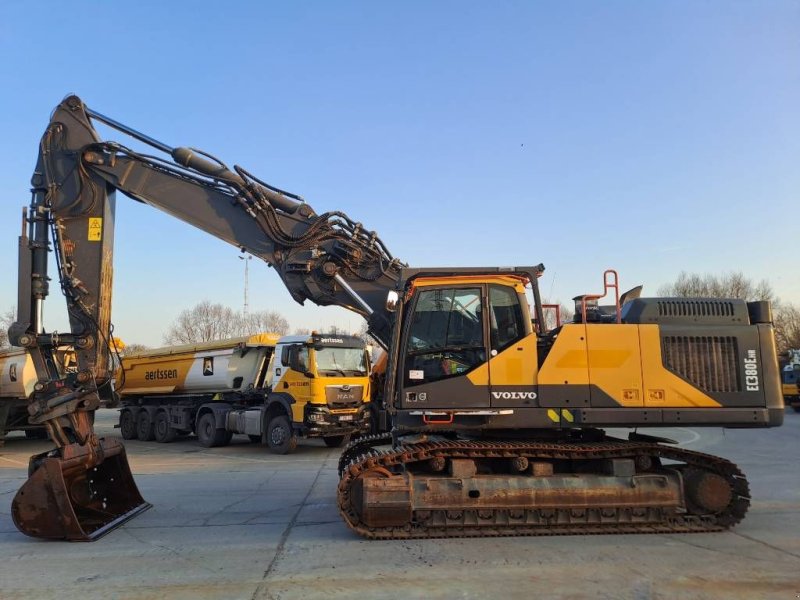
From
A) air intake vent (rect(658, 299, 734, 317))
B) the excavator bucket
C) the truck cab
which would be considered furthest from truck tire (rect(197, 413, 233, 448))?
air intake vent (rect(658, 299, 734, 317))

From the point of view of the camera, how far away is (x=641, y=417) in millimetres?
6230

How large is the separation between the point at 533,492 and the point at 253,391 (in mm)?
12222

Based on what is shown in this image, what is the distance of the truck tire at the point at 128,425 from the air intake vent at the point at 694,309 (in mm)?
19028

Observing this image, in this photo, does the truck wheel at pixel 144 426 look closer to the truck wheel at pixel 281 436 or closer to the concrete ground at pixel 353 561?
the truck wheel at pixel 281 436

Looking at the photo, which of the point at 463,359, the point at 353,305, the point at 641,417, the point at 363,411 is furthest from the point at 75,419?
the point at 363,411

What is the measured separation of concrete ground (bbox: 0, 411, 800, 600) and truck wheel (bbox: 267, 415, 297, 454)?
630 cm

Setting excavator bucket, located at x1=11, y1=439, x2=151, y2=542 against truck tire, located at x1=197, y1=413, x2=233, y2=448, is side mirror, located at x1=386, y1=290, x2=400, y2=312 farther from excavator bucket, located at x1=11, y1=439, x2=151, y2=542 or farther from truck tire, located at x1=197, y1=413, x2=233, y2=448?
truck tire, located at x1=197, y1=413, x2=233, y2=448

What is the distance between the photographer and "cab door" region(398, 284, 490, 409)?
6320mm

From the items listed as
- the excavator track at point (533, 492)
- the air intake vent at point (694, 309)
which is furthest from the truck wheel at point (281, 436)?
the air intake vent at point (694, 309)

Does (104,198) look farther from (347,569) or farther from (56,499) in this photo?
(347,569)

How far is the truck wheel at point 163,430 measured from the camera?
18781 millimetres

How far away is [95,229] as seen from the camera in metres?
7.92

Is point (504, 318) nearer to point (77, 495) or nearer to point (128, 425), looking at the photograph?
point (77, 495)

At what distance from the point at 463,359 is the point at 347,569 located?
2510mm
